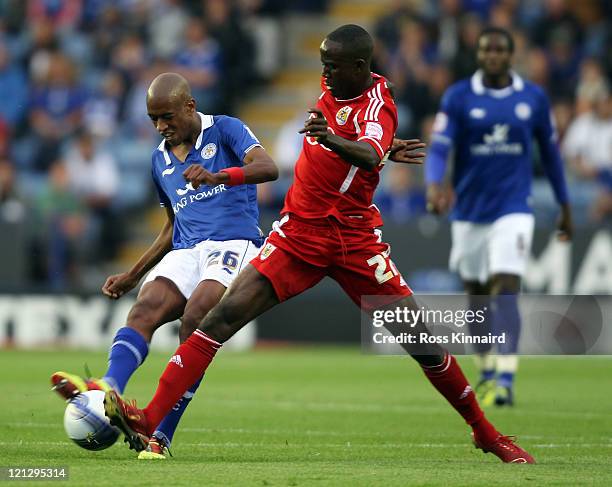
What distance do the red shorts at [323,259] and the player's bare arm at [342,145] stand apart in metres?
0.50

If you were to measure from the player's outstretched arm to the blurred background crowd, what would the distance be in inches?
377

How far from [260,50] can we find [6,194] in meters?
5.32

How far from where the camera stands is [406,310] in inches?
289

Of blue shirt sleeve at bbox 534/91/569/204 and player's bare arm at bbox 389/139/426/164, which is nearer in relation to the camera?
player's bare arm at bbox 389/139/426/164

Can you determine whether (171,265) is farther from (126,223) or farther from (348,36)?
(126,223)

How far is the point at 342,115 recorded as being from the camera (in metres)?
7.35

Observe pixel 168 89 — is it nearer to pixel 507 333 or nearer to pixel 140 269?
pixel 140 269

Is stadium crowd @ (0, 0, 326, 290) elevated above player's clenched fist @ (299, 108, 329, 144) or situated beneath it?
situated beneath

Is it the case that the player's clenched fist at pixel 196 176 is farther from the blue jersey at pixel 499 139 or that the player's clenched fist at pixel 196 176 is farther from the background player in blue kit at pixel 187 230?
the blue jersey at pixel 499 139

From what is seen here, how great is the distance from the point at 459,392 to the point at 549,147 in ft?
14.9

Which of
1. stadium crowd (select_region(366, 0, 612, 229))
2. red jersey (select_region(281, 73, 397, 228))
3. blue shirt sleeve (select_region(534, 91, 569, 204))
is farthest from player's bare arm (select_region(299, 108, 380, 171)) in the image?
stadium crowd (select_region(366, 0, 612, 229))

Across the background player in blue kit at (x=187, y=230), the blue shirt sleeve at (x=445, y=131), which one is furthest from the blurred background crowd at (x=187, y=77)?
the background player in blue kit at (x=187, y=230)

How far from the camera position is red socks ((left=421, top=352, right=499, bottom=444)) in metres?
7.47

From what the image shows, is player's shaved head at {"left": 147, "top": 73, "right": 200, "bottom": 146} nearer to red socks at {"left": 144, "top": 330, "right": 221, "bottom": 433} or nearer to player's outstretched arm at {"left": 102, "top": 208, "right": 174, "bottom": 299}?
player's outstretched arm at {"left": 102, "top": 208, "right": 174, "bottom": 299}
